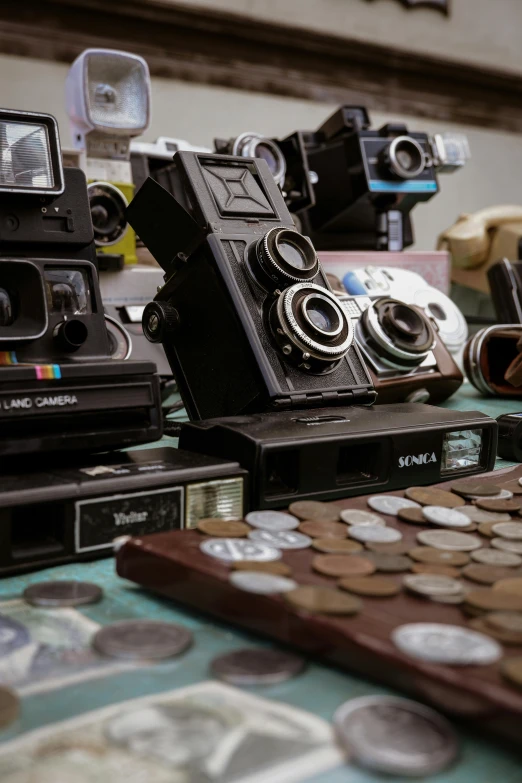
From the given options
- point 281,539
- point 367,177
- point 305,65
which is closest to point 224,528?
point 281,539

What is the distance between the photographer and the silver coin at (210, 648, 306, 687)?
24.4 inches

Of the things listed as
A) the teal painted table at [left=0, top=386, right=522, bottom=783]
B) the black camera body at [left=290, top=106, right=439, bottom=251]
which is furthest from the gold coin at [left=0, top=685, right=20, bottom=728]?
the black camera body at [left=290, top=106, right=439, bottom=251]

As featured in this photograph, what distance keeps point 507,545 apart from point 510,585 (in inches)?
4.9

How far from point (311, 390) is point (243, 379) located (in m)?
0.10

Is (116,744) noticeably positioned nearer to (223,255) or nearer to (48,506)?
(48,506)

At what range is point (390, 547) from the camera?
2.67ft

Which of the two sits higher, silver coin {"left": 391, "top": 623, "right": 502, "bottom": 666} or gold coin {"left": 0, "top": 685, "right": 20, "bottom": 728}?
silver coin {"left": 391, "top": 623, "right": 502, "bottom": 666}

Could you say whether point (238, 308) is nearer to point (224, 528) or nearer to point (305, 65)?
point (224, 528)

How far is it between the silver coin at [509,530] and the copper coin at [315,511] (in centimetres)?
16

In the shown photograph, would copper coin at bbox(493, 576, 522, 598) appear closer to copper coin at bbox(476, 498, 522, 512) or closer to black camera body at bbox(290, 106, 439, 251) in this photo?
copper coin at bbox(476, 498, 522, 512)

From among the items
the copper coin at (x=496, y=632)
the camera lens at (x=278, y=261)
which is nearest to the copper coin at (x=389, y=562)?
the copper coin at (x=496, y=632)

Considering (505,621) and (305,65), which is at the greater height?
(305,65)

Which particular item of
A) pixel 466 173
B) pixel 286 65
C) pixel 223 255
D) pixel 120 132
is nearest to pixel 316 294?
pixel 223 255

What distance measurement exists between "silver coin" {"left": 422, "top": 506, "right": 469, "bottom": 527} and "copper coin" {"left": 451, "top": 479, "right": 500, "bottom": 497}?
A: 80 mm
